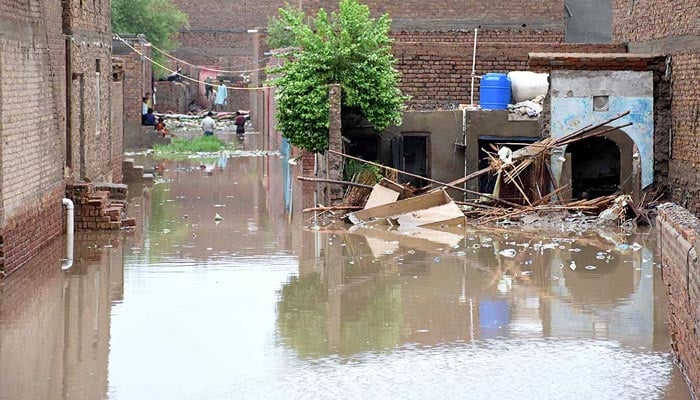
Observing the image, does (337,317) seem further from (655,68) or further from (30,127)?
(655,68)

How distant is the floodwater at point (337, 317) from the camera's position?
374 inches

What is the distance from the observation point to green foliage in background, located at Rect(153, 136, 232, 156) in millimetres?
37969

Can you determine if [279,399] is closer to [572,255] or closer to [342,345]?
[342,345]

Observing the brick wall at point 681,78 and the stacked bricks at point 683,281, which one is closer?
the stacked bricks at point 683,281

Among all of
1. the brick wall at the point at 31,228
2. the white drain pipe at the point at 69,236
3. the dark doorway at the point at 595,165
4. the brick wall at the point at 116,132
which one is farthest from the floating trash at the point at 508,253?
the brick wall at the point at 116,132

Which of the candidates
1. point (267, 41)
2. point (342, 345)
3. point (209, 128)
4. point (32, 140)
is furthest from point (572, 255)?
point (267, 41)

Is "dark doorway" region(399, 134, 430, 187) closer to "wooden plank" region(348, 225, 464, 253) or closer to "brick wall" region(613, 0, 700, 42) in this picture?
"wooden plank" region(348, 225, 464, 253)

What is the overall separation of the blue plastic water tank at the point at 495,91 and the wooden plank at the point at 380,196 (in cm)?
475

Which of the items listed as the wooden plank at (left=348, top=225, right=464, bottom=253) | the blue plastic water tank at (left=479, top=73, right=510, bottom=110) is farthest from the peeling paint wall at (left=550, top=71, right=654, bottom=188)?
the wooden plank at (left=348, top=225, right=464, bottom=253)

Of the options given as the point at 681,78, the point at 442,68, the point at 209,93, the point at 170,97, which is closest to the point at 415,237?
the point at 681,78

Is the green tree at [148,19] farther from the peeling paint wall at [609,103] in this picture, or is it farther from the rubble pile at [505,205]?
the rubble pile at [505,205]

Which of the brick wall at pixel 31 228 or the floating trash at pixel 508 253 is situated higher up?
the brick wall at pixel 31 228

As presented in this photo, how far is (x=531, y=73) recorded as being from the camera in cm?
2453

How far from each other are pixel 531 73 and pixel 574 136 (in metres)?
4.10
